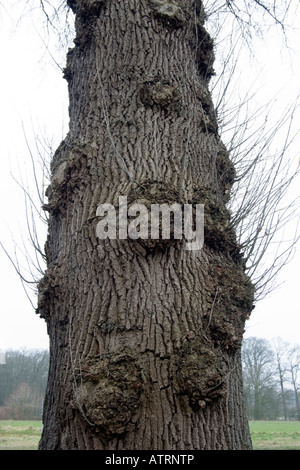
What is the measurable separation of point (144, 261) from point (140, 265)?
31mm

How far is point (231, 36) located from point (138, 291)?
9.84 ft

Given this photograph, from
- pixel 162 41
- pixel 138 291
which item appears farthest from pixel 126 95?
pixel 138 291

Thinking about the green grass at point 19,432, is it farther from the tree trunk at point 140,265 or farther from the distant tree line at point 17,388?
the tree trunk at point 140,265

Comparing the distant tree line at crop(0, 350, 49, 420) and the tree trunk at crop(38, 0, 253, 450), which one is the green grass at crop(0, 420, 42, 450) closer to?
the distant tree line at crop(0, 350, 49, 420)

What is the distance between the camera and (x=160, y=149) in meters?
2.17

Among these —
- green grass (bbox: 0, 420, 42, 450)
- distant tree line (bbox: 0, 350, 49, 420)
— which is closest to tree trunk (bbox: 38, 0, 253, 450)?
green grass (bbox: 0, 420, 42, 450)

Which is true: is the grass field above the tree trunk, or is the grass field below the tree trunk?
below

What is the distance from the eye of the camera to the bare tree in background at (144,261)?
161 cm

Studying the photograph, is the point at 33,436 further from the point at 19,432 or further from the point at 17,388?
the point at 17,388

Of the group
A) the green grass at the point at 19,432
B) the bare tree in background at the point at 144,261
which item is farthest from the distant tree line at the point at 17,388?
the bare tree in background at the point at 144,261

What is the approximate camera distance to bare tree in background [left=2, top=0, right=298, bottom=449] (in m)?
1.61

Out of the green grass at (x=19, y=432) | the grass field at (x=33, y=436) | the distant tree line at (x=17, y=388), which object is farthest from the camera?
the distant tree line at (x=17, y=388)

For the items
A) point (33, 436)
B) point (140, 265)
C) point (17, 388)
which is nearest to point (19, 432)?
point (33, 436)
